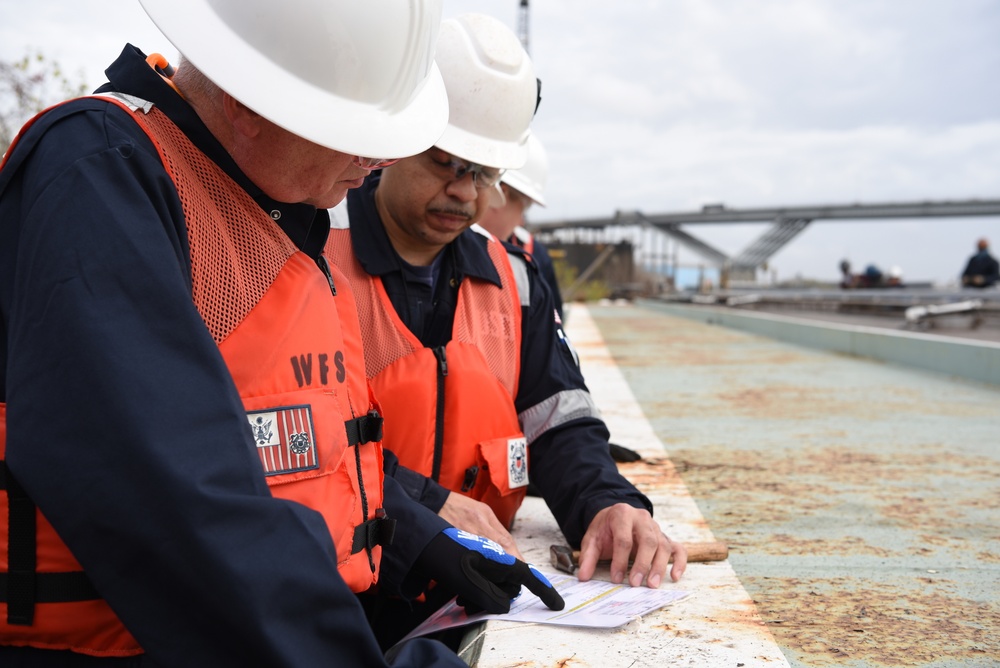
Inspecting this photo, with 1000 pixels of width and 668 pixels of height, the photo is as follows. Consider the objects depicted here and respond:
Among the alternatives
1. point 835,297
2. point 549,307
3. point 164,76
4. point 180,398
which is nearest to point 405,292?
point 549,307

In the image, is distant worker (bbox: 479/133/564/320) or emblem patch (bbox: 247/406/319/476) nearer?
emblem patch (bbox: 247/406/319/476)

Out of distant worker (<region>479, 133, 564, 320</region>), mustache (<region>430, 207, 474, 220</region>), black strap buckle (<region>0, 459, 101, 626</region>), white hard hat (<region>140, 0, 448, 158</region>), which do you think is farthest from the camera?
distant worker (<region>479, 133, 564, 320</region>)

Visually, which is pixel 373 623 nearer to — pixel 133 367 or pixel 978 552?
pixel 133 367

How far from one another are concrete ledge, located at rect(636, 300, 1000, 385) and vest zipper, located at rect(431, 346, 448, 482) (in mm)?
6549

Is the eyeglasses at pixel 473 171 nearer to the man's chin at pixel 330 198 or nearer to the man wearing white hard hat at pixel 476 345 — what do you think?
the man wearing white hard hat at pixel 476 345

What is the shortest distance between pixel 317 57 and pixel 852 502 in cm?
273

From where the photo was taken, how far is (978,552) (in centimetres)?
272

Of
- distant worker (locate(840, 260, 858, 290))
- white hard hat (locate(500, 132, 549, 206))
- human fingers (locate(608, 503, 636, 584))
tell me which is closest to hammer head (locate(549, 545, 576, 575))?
human fingers (locate(608, 503, 636, 584))

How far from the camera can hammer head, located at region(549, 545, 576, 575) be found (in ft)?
7.80

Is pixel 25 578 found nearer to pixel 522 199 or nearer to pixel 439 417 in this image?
pixel 439 417

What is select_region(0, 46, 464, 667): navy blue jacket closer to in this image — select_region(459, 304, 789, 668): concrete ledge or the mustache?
select_region(459, 304, 789, 668): concrete ledge

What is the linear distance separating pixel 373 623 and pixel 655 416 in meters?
3.42

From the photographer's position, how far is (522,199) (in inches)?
212

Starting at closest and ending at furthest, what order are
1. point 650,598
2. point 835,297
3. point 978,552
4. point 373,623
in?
point 650,598, point 373,623, point 978,552, point 835,297
